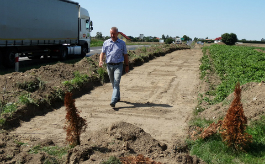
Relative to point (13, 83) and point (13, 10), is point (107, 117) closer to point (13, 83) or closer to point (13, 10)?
point (13, 83)

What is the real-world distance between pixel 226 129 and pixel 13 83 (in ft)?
18.2

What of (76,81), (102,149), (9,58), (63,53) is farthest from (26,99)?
(63,53)

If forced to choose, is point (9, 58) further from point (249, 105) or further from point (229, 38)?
point (229, 38)

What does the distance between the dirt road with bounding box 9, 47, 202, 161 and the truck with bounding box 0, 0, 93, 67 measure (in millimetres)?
6703

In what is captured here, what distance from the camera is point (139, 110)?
7723mm

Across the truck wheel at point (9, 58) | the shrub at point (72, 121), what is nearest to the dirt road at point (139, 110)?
the shrub at point (72, 121)

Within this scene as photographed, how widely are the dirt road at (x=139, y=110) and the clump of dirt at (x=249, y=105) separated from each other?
62cm

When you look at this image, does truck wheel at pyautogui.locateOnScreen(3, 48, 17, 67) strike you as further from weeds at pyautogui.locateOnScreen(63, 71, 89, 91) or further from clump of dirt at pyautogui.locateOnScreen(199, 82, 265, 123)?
clump of dirt at pyautogui.locateOnScreen(199, 82, 265, 123)

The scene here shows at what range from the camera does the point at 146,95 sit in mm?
9477

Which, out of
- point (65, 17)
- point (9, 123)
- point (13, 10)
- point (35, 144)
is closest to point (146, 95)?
point (9, 123)

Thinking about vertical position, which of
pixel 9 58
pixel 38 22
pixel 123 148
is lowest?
pixel 123 148

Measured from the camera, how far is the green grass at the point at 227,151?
4.55m

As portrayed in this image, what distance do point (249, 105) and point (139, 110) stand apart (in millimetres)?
2652

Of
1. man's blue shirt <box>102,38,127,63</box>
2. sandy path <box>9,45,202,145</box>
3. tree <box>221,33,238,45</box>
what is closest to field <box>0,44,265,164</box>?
sandy path <box>9,45,202,145</box>
